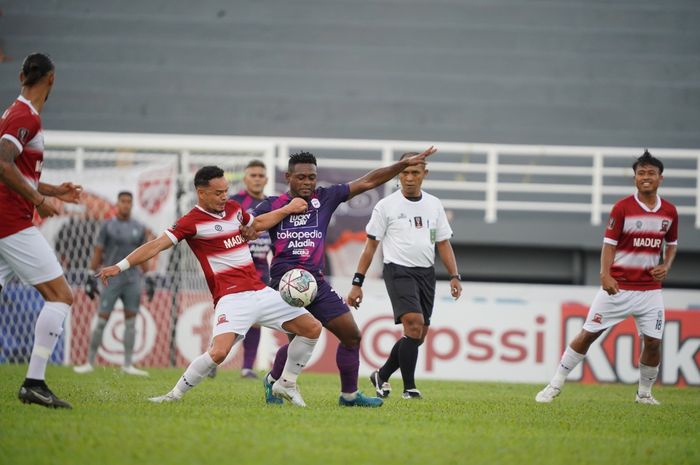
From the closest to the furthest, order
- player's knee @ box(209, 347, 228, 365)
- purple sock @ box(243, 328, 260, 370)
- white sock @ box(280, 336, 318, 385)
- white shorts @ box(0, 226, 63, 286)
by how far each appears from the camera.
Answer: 1. white shorts @ box(0, 226, 63, 286)
2. player's knee @ box(209, 347, 228, 365)
3. white sock @ box(280, 336, 318, 385)
4. purple sock @ box(243, 328, 260, 370)

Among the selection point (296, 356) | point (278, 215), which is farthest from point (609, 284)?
Answer: point (278, 215)

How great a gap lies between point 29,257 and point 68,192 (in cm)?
68

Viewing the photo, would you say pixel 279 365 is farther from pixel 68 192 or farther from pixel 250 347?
pixel 250 347

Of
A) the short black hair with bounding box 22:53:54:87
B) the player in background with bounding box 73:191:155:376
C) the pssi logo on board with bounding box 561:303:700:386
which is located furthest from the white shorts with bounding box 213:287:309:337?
the pssi logo on board with bounding box 561:303:700:386

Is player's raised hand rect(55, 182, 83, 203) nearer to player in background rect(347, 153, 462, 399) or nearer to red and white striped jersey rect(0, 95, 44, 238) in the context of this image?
Result: red and white striped jersey rect(0, 95, 44, 238)

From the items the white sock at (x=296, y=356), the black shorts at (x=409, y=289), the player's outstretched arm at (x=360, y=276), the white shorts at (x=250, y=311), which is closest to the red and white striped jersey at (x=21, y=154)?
the white shorts at (x=250, y=311)

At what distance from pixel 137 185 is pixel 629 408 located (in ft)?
30.2

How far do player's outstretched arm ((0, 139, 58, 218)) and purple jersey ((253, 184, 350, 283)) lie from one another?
1.99 meters

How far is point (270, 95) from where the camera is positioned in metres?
24.5

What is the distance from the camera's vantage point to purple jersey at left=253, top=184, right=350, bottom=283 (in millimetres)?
8680

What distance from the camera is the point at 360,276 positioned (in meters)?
10.4

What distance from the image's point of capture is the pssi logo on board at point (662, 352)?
1553 centimetres

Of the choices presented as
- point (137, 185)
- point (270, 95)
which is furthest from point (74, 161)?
point (270, 95)

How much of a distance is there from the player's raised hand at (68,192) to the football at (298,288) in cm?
172
